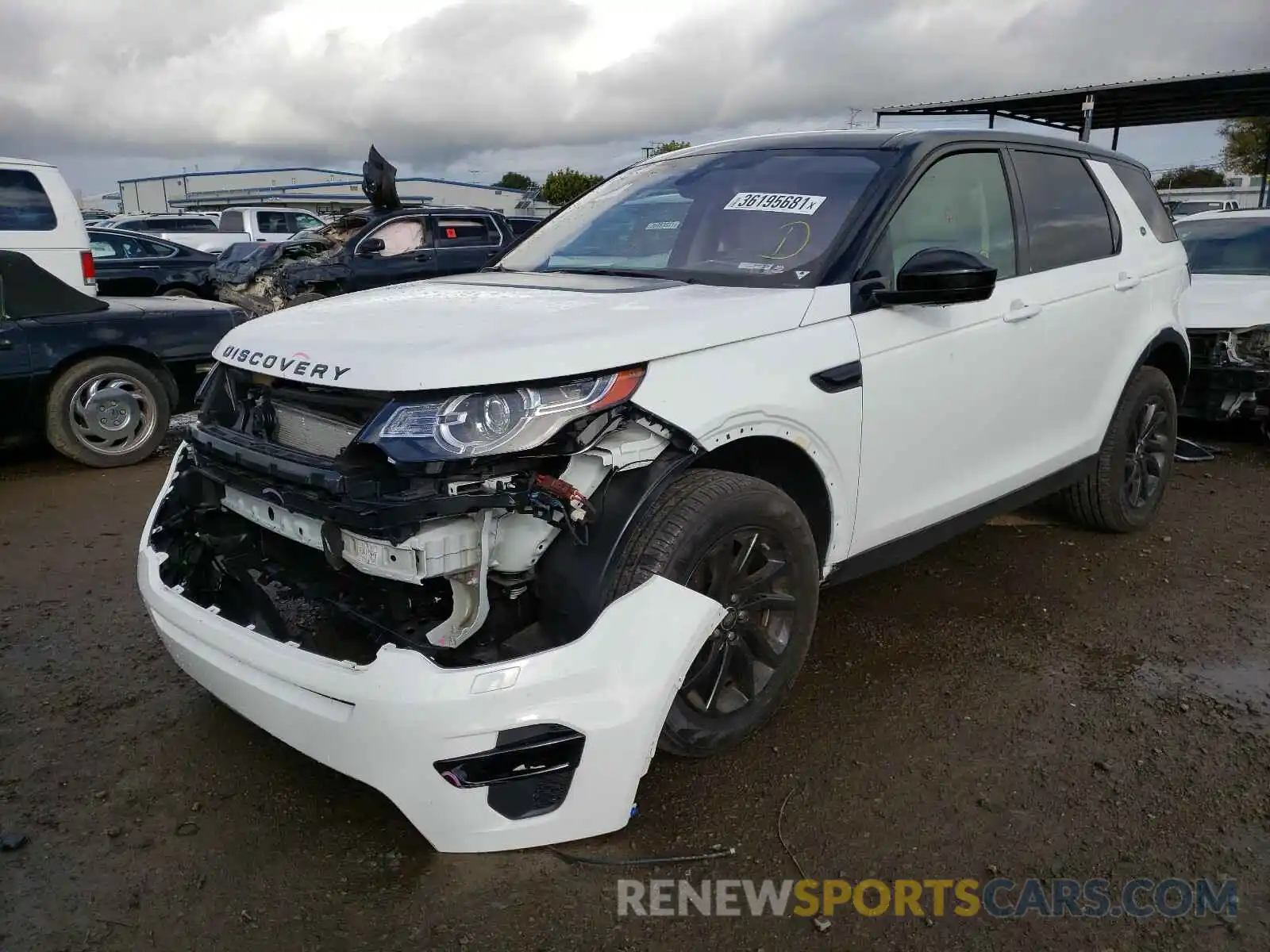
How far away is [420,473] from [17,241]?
6803 millimetres

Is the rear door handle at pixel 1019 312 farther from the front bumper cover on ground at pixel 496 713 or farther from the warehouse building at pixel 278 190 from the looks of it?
the warehouse building at pixel 278 190

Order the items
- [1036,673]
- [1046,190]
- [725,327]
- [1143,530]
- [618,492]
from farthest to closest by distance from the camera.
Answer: [1143,530] → [1046,190] → [1036,673] → [725,327] → [618,492]

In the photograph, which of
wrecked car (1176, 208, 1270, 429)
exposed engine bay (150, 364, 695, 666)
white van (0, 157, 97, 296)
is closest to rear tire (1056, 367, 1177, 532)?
wrecked car (1176, 208, 1270, 429)

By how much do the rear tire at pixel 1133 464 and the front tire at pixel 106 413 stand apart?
5.41 m

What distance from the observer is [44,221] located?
7.39m

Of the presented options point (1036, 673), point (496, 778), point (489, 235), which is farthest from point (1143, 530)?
point (489, 235)

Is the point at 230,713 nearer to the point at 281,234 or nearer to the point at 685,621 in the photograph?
the point at 685,621

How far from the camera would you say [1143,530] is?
4.84m

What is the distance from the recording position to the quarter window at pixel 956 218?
3.03 m

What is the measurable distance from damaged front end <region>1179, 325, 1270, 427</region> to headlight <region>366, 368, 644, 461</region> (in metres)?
5.45

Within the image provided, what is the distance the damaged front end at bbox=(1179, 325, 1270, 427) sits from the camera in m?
6.04

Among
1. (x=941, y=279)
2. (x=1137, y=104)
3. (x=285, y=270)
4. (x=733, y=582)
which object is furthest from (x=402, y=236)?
(x=1137, y=104)

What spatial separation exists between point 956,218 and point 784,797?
2.03m
